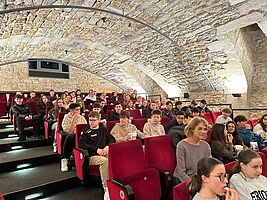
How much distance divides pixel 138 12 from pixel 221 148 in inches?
151

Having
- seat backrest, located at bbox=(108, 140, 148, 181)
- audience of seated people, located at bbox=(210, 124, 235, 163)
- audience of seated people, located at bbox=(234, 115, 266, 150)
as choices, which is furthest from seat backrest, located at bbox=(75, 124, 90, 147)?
audience of seated people, located at bbox=(234, 115, 266, 150)

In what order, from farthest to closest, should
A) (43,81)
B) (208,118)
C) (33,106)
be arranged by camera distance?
(43,81)
(33,106)
(208,118)

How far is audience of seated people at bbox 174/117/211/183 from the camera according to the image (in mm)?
2391

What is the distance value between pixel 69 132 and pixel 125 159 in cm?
164

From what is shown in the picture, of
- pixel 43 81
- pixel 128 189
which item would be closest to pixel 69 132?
pixel 128 189

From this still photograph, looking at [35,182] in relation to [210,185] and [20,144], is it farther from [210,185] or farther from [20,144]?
[210,185]

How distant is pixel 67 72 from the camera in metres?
11.4

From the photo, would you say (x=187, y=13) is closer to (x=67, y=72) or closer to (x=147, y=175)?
(x=147, y=175)

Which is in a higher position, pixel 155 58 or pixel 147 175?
pixel 155 58

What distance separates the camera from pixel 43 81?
10.7 meters

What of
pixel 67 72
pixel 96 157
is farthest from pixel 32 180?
pixel 67 72

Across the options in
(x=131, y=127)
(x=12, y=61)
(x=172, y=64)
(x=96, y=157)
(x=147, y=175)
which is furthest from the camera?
(x=12, y=61)

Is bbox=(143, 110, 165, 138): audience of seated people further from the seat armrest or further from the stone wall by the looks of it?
the stone wall

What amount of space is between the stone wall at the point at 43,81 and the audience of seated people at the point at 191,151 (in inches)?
366
